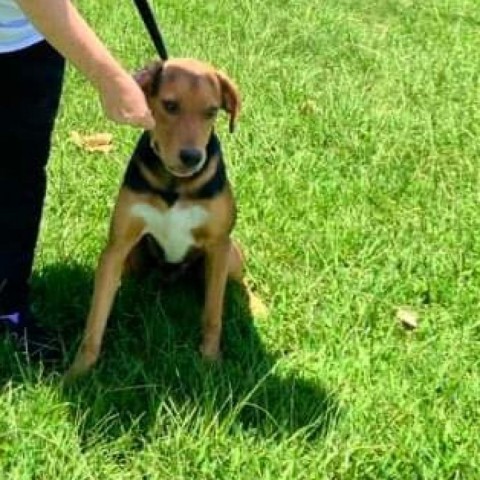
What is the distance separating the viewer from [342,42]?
654cm

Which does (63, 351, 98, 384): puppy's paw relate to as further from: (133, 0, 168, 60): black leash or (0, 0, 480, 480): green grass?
(133, 0, 168, 60): black leash

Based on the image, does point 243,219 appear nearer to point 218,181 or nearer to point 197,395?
point 218,181

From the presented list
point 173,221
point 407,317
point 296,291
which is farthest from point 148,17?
point 407,317

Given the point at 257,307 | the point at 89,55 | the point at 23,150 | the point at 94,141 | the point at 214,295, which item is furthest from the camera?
the point at 94,141

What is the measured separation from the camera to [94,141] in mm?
4906

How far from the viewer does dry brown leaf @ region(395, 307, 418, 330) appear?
3963mm

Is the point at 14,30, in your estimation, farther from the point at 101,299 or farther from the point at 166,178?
the point at 101,299

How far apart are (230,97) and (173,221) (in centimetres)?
44

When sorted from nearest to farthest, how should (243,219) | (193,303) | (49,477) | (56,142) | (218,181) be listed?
(49,477), (218,181), (193,303), (243,219), (56,142)

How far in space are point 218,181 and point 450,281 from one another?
1.15 m

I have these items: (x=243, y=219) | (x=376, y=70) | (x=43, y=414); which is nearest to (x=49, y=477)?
(x=43, y=414)

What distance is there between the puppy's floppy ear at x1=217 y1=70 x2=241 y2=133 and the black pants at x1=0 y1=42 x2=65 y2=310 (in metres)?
0.51

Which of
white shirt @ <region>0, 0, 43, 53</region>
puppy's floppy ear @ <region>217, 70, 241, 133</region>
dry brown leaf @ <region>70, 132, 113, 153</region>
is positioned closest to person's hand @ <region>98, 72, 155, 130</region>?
white shirt @ <region>0, 0, 43, 53</region>

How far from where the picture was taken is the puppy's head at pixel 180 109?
10.9 feet
